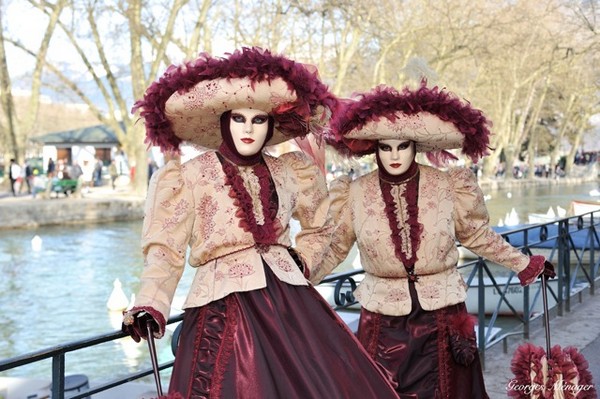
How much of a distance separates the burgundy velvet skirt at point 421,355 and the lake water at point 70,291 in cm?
545

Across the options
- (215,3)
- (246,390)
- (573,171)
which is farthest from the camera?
(573,171)

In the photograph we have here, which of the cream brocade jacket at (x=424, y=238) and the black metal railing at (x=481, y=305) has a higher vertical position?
the cream brocade jacket at (x=424, y=238)

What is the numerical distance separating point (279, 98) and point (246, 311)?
0.78 m

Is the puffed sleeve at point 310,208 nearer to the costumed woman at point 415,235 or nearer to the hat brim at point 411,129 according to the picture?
the costumed woman at point 415,235

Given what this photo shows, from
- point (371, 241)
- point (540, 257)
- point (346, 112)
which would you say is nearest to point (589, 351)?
point (540, 257)

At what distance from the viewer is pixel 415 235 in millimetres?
3398

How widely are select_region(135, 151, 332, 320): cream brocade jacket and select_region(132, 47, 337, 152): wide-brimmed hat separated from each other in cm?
16

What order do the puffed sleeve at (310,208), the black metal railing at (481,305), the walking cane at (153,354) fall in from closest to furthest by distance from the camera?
the walking cane at (153,354), the black metal railing at (481,305), the puffed sleeve at (310,208)

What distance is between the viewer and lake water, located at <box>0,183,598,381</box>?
31.8 feet

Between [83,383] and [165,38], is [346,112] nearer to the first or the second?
[83,383]

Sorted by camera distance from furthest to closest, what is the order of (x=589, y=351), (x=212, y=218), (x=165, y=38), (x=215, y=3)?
(x=215, y=3) < (x=165, y=38) < (x=589, y=351) < (x=212, y=218)

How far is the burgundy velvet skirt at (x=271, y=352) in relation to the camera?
2.52 metres

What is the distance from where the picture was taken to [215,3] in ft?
76.3

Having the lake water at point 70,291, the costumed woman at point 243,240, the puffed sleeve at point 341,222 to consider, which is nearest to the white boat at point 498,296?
the lake water at point 70,291
